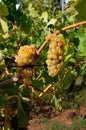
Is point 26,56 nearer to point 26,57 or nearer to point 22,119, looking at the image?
point 26,57

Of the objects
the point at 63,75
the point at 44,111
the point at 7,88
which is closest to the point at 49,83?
the point at 63,75

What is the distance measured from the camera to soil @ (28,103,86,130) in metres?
5.94

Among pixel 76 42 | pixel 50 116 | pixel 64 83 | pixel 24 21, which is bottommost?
pixel 50 116

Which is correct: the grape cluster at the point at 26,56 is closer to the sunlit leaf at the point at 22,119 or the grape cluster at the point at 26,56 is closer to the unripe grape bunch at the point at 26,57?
the unripe grape bunch at the point at 26,57

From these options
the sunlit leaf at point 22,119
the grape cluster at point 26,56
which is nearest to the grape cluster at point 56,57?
the grape cluster at point 26,56

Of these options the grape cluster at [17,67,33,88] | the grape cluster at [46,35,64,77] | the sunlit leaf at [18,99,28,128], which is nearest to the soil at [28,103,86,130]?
the sunlit leaf at [18,99,28,128]

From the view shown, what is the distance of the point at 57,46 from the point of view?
2.64ft

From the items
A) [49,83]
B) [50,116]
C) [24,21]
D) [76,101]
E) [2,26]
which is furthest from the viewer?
[76,101]

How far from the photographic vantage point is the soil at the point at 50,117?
594 cm

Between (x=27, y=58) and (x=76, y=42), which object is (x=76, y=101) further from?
(x=27, y=58)

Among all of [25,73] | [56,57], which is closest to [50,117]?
[25,73]

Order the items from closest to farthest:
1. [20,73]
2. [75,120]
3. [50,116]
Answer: [20,73]
[75,120]
[50,116]

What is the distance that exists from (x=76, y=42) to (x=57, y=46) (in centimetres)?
95

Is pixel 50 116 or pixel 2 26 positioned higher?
pixel 2 26
